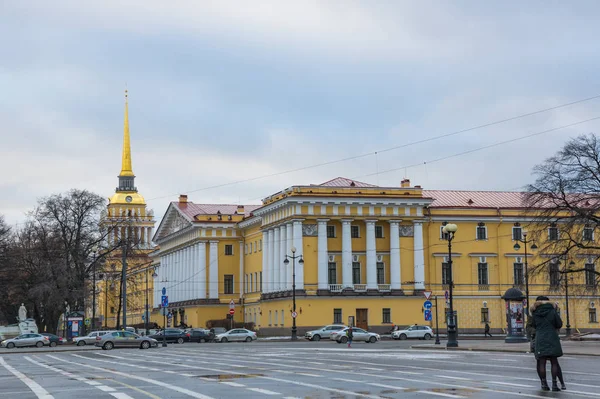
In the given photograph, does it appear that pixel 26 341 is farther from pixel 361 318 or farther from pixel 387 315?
pixel 387 315

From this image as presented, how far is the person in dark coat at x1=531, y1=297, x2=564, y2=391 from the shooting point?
18672mm

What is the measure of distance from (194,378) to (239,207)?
96.0 meters

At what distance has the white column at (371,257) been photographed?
8912 cm

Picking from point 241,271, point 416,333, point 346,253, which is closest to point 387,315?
point 346,253

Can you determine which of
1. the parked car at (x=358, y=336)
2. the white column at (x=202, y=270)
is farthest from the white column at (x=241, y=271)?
the parked car at (x=358, y=336)

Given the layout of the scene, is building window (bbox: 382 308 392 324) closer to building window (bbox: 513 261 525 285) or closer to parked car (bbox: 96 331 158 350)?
building window (bbox: 513 261 525 285)

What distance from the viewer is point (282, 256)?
91.6 meters

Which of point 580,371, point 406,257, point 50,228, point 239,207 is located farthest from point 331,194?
point 580,371

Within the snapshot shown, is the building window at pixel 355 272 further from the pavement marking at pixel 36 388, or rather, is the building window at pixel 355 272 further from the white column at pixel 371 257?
the pavement marking at pixel 36 388

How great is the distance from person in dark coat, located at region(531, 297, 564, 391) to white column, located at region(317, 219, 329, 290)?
68.5 metres

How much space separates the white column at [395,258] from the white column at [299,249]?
8.82m

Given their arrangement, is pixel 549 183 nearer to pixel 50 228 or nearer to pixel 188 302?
pixel 50 228

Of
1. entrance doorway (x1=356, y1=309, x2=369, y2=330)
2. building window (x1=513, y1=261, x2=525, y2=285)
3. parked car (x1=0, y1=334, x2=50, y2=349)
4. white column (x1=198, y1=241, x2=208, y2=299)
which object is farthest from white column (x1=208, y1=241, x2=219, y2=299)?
parked car (x1=0, y1=334, x2=50, y2=349)

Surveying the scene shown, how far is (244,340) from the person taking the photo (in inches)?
3167
